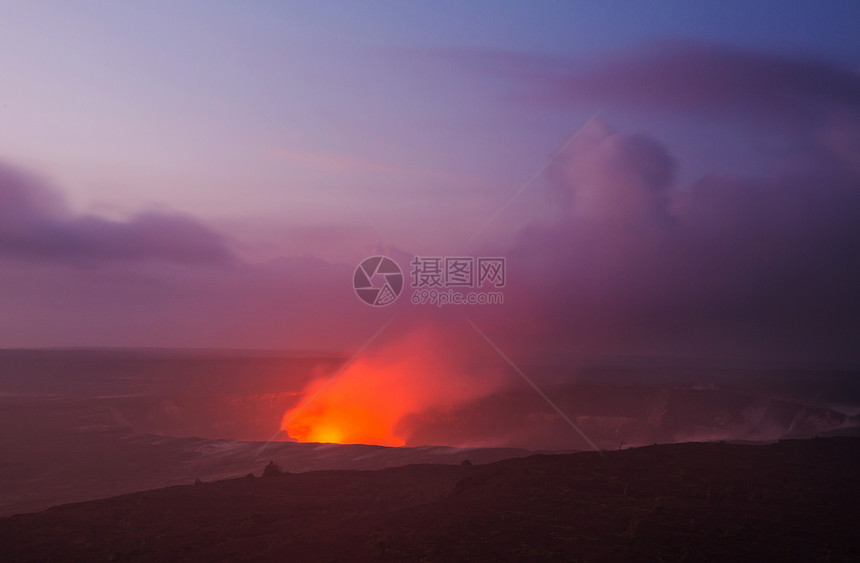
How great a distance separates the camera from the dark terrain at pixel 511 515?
1373cm

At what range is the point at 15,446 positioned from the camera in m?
46.9

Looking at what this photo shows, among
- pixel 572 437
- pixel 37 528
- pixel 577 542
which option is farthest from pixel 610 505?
pixel 572 437

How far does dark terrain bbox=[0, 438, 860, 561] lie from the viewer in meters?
13.7

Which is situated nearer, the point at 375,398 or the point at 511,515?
the point at 511,515

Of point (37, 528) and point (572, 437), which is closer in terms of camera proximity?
point (37, 528)

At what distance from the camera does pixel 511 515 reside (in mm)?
15938

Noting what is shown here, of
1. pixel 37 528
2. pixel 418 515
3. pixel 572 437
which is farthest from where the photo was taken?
pixel 572 437

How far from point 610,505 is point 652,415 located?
51.4 metres

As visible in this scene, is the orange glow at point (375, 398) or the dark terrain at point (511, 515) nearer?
the dark terrain at point (511, 515)

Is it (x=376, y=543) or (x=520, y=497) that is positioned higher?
(x=520, y=497)

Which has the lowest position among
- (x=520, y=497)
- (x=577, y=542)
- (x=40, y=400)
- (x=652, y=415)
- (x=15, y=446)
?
(x=577, y=542)

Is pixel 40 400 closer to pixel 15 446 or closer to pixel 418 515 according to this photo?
pixel 15 446

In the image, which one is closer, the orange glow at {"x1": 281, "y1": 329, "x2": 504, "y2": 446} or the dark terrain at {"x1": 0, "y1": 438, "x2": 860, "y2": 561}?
the dark terrain at {"x1": 0, "y1": 438, "x2": 860, "y2": 561}

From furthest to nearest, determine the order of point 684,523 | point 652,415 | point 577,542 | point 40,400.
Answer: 1. point 40,400
2. point 652,415
3. point 684,523
4. point 577,542
